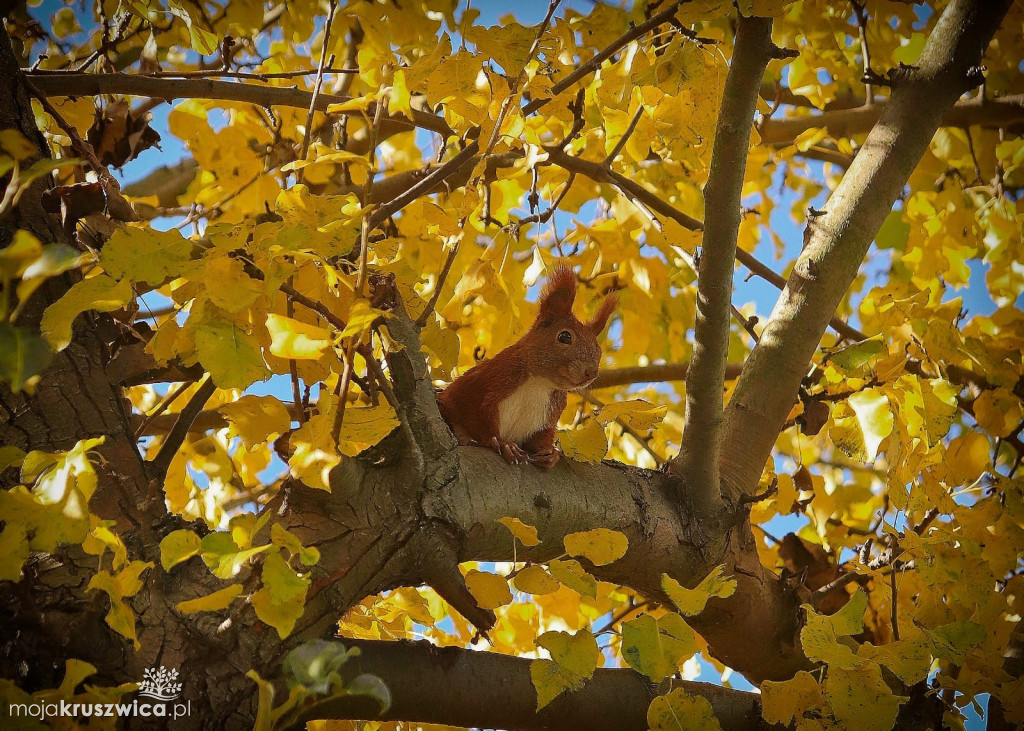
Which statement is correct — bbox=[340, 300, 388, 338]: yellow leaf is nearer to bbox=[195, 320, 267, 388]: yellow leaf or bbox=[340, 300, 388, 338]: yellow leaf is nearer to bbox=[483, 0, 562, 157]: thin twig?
bbox=[195, 320, 267, 388]: yellow leaf

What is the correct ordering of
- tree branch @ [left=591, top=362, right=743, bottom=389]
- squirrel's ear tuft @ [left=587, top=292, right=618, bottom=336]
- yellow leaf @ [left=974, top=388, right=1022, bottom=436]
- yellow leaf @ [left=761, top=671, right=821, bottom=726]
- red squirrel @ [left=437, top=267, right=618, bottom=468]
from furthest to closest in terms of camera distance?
tree branch @ [left=591, top=362, right=743, bottom=389]
squirrel's ear tuft @ [left=587, top=292, right=618, bottom=336]
red squirrel @ [left=437, top=267, right=618, bottom=468]
yellow leaf @ [left=974, top=388, right=1022, bottom=436]
yellow leaf @ [left=761, top=671, right=821, bottom=726]

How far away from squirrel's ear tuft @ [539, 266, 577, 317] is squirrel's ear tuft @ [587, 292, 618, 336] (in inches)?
4.6

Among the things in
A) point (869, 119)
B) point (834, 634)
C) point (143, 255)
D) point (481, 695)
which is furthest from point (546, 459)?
point (869, 119)

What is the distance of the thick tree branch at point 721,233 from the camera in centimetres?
149

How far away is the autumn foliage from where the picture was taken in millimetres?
1037

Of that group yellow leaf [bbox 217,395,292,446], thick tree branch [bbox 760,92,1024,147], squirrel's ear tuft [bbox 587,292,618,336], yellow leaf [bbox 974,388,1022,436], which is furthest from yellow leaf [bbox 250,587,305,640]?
thick tree branch [bbox 760,92,1024,147]

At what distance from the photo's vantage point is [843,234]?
5.98ft

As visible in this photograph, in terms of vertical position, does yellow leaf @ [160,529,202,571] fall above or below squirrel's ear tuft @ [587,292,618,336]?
below

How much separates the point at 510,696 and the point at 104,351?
0.94 metres

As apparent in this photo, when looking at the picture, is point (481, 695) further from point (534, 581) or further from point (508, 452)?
point (508, 452)

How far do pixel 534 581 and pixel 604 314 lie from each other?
1232 mm

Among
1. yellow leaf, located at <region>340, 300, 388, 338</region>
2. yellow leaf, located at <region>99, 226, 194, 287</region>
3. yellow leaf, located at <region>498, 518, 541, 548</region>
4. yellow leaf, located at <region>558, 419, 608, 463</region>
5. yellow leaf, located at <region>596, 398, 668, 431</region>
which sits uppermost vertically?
yellow leaf, located at <region>596, 398, 668, 431</region>

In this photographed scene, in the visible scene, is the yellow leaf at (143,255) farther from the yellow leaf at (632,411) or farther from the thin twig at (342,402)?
the yellow leaf at (632,411)

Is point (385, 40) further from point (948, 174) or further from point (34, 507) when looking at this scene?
point (948, 174)
